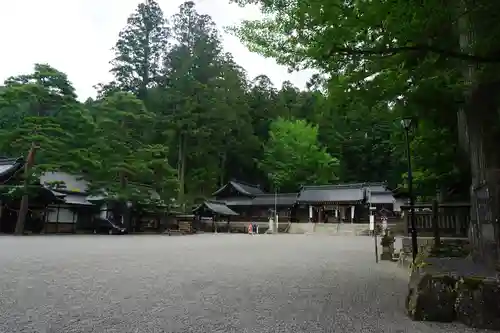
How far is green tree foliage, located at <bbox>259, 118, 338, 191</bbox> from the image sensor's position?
149ft

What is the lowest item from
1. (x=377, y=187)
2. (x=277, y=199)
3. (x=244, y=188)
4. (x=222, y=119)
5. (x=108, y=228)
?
A: (x=108, y=228)

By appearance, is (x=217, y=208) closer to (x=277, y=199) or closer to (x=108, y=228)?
(x=277, y=199)

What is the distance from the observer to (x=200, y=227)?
3931cm

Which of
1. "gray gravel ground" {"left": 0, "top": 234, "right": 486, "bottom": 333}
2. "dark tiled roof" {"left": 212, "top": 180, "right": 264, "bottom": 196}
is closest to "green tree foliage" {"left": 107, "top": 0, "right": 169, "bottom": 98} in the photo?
"dark tiled roof" {"left": 212, "top": 180, "right": 264, "bottom": 196}

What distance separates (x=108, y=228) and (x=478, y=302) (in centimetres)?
2746

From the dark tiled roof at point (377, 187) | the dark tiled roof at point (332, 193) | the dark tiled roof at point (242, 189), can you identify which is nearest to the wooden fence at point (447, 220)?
the dark tiled roof at point (332, 193)

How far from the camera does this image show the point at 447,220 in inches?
464

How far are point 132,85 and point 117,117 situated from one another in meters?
21.2

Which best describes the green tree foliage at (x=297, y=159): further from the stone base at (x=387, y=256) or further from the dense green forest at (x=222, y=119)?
the stone base at (x=387, y=256)

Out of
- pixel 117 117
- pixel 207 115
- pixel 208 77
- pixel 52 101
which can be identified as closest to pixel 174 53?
pixel 208 77

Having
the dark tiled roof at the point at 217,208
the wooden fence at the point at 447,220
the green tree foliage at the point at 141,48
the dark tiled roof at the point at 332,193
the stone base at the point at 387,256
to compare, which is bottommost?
the stone base at the point at 387,256

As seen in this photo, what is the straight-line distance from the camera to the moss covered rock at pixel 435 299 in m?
4.45

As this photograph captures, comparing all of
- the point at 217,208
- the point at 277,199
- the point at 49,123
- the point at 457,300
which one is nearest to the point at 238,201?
the point at 277,199

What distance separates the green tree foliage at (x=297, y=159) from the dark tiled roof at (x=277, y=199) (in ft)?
7.58
